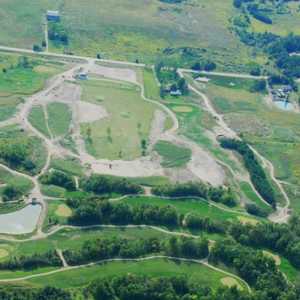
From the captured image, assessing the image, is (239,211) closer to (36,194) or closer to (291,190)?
(291,190)

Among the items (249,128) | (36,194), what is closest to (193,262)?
(36,194)

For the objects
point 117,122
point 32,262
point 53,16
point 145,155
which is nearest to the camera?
point 32,262

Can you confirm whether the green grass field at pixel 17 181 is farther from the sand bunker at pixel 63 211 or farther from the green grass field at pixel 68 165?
the sand bunker at pixel 63 211

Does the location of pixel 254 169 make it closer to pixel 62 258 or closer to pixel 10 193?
pixel 62 258

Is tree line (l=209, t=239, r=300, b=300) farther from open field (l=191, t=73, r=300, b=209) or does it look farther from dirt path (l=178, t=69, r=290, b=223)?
open field (l=191, t=73, r=300, b=209)

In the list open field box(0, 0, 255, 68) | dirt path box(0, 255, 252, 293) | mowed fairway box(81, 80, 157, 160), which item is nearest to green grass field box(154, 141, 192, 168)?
mowed fairway box(81, 80, 157, 160)

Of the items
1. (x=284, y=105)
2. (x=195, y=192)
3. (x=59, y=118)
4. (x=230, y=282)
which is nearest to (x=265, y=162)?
(x=195, y=192)
